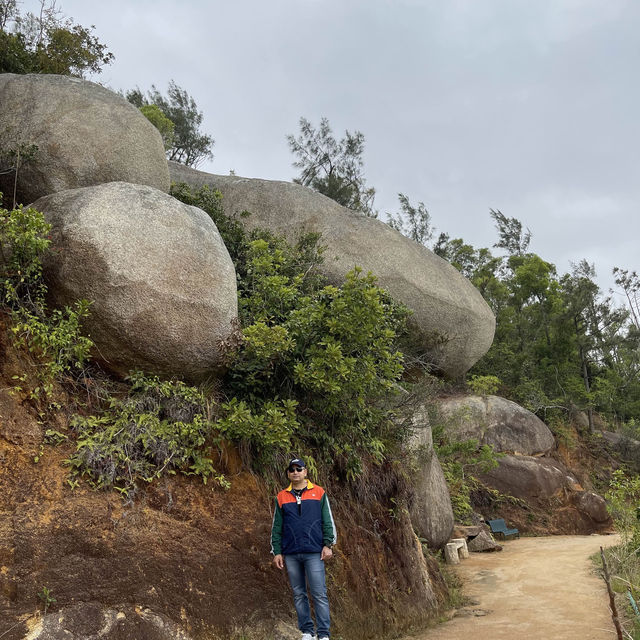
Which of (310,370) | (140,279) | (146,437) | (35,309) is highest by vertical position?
(140,279)

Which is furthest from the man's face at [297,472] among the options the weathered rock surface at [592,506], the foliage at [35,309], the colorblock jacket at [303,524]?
the weathered rock surface at [592,506]

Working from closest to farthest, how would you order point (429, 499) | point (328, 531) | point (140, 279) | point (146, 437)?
point (328, 531) → point (146, 437) → point (140, 279) → point (429, 499)

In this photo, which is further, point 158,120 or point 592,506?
point 592,506

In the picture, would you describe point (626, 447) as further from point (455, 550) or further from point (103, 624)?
point (103, 624)

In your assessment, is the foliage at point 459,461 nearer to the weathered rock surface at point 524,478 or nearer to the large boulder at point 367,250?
the weathered rock surface at point 524,478

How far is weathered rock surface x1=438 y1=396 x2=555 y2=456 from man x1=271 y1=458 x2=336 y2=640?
1349cm

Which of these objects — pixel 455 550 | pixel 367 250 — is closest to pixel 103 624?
pixel 367 250

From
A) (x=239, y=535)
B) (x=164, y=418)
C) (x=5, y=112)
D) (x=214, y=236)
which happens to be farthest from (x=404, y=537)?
(x=5, y=112)

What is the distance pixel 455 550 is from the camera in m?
12.4

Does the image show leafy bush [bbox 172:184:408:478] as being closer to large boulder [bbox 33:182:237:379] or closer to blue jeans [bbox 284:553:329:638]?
large boulder [bbox 33:182:237:379]

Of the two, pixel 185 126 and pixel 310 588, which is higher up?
pixel 185 126

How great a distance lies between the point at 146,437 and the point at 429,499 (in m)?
7.84

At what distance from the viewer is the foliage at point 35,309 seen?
5715mm

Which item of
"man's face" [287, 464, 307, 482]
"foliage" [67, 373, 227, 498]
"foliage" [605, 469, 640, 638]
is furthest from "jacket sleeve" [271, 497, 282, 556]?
"foliage" [605, 469, 640, 638]
